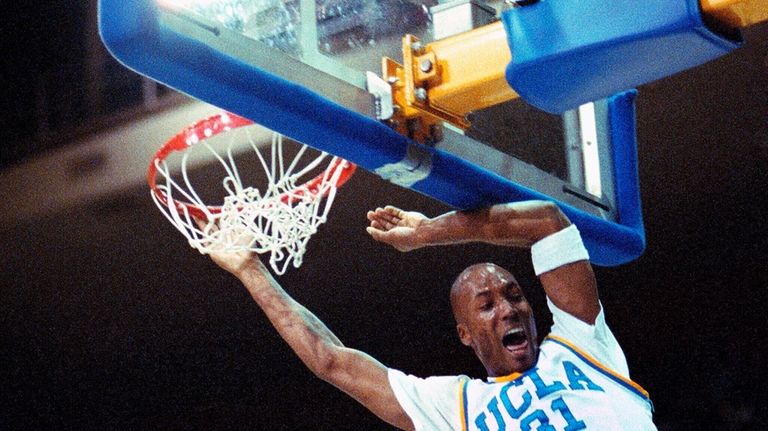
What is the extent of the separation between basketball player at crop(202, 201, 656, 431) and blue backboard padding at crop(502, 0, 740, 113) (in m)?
0.36

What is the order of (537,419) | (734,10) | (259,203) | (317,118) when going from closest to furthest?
(734,10) → (317,118) → (537,419) → (259,203)

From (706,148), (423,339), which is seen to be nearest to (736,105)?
(706,148)

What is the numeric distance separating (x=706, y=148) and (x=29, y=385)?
3.34 metres

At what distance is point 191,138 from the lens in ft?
6.73

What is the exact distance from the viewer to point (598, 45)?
1.52m

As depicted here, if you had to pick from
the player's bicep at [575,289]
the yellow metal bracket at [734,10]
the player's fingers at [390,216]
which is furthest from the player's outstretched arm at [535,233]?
the yellow metal bracket at [734,10]

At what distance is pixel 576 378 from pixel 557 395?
0.17 ft

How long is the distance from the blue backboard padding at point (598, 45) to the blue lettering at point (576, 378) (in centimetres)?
56

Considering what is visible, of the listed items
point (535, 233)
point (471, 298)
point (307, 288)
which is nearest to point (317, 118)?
point (535, 233)

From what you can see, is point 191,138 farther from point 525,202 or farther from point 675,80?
point 675,80

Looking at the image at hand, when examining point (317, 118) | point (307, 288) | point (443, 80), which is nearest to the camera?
point (317, 118)

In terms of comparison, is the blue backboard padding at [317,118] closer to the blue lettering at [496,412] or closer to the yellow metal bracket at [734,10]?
the blue lettering at [496,412]

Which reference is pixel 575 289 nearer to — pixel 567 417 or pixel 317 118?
pixel 567 417

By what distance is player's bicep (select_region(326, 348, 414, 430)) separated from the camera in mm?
2125
